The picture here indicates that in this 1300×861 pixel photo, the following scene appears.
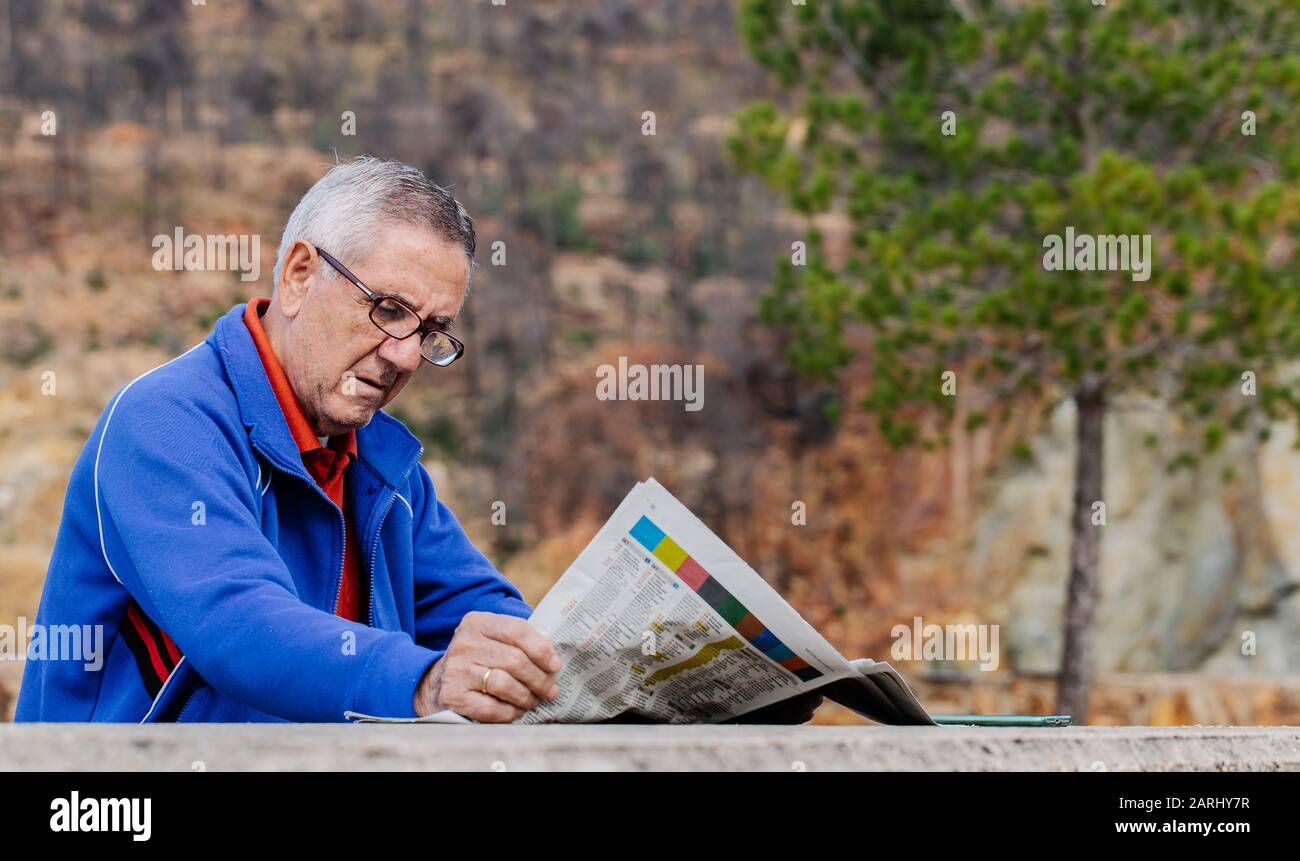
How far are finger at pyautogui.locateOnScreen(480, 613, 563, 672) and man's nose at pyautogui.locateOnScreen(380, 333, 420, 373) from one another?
624 mm

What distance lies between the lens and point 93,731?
49.2 inches

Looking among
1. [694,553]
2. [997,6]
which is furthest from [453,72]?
[694,553]

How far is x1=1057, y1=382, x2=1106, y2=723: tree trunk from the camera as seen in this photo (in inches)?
395

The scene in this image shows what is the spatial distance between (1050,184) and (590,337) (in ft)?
24.2

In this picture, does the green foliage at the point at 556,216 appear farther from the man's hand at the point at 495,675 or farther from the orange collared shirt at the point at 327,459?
the man's hand at the point at 495,675

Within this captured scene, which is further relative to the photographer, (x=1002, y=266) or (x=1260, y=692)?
(x=1260, y=692)

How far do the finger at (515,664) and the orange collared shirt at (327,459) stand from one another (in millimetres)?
515

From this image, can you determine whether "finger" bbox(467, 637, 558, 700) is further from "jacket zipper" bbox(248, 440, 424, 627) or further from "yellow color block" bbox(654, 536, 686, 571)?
"jacket zipper" bbox(248, 440, 424, 627)

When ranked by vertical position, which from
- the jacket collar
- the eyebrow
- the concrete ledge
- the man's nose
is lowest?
the concrete ledge

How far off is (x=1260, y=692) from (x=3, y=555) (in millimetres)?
10467

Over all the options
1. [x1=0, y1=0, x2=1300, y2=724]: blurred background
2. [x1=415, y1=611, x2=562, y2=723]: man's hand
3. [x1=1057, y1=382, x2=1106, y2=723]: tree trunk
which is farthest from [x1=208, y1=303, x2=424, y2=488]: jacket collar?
[x1=0, y1=0, x2=1300, y2=724]: blurred background

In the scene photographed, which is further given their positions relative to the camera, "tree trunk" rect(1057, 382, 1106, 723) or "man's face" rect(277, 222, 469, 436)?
"tree trunk" rect(1057, 382, 1106, 723)

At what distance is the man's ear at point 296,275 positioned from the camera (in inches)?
85.2

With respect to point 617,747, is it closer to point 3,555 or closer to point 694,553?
point 694,553
